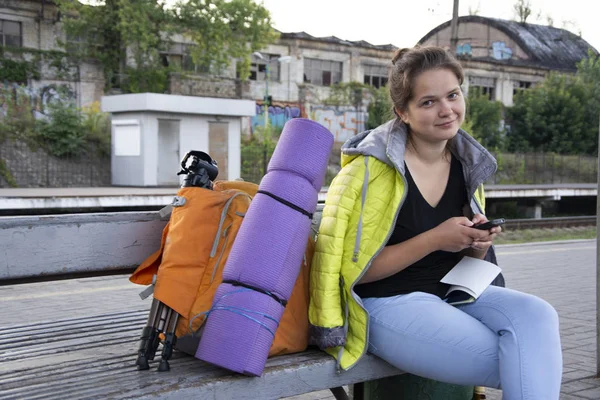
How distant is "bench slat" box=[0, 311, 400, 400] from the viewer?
2.39 m

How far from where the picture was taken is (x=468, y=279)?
2979 millimetres

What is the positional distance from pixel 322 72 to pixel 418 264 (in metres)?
41.7

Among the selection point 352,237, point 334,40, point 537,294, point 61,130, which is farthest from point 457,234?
point 334,40

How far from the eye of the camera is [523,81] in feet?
168

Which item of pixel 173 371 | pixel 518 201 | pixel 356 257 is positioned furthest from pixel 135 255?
pixel 518 201

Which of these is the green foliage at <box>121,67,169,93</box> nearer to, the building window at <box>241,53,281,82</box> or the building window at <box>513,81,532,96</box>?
the building window at <box>241,53,281,82</box>

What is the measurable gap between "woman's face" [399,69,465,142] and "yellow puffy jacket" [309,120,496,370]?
0.39ft

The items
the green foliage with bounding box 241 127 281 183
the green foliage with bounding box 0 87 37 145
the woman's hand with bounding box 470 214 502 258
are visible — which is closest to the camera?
the woman's hand with bounding box 470 214 502 258

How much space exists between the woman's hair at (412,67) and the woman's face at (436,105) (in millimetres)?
21

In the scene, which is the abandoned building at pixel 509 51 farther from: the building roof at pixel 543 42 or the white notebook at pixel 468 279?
the white notebook at pixel 468 279

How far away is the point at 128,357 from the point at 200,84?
105ft

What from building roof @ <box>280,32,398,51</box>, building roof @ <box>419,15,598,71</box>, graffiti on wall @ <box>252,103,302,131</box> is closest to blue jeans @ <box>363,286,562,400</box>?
graffiti on wall @ <box>252,103,302,131</box>

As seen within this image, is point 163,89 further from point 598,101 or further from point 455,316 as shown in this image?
point 455,316

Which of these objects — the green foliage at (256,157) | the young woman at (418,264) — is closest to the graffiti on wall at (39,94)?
the green foliage at (256,157)
